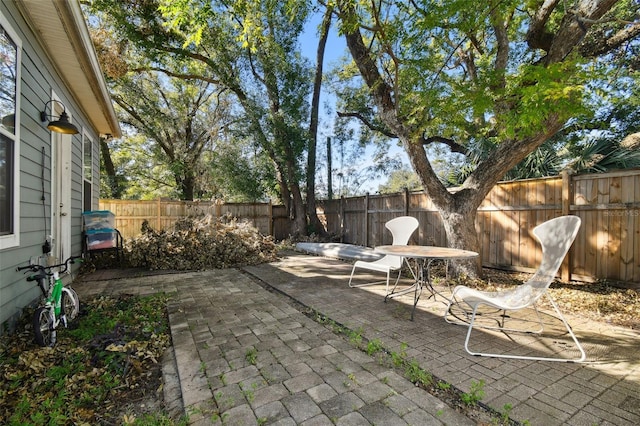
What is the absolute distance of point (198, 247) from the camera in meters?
6.53

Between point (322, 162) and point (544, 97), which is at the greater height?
point (322, 162)

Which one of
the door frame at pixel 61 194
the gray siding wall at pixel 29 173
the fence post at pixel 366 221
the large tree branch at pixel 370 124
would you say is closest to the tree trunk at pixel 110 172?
the large tree branch at pixel 370 124

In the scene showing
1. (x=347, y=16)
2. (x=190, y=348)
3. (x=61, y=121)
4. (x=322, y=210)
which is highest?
(x=347, y=16)

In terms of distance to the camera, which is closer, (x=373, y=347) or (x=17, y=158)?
(x=373, y=347)

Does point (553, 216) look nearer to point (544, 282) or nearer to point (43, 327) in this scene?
point (544, 282)

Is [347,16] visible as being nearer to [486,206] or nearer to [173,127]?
[486,206]

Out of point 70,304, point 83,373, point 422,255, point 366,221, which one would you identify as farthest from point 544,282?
point 366,221

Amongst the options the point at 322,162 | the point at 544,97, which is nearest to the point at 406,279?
the point at 544,97

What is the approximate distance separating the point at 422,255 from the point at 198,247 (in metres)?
5.06

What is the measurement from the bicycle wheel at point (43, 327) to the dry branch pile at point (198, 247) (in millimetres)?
3592

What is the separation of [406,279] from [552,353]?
108 inches

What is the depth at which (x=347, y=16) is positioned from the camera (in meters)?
4.64

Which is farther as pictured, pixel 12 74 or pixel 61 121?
pixel 61 121

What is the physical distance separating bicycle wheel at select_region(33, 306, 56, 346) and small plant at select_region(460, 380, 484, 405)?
307 centimetres
